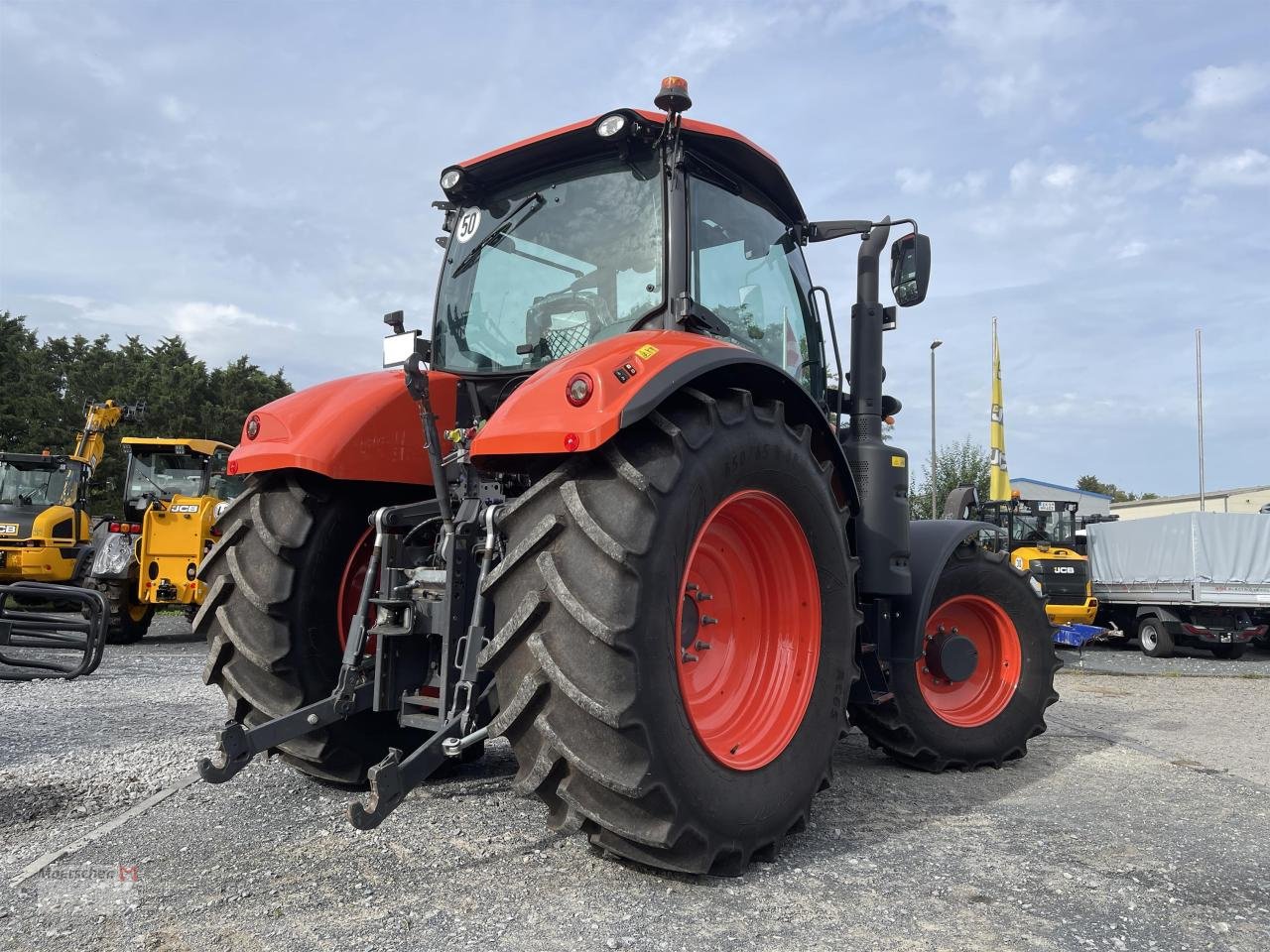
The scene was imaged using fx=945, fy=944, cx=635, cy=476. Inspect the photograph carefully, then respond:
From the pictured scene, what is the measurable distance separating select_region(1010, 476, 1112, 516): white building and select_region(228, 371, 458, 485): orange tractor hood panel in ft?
109

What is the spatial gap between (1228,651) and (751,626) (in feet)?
46.0

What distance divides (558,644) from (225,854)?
1.33 meters

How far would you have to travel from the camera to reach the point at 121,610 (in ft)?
37.9

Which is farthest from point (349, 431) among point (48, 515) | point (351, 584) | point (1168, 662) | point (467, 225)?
point (1168, 662)

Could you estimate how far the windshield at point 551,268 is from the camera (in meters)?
3.44

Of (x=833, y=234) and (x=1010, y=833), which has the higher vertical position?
(x=833, y=234)

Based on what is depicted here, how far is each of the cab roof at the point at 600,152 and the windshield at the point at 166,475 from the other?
10950 millimetres

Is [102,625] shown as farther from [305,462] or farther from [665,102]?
[665,102]

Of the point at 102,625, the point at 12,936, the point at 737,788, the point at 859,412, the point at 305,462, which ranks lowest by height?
the point at 12,936

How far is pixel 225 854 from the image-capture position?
2881 mm

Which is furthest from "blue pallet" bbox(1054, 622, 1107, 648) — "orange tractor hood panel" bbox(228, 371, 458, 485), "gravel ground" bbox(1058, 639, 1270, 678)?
"orange tractor hood panel" bbox(228, 371, 458, 485)

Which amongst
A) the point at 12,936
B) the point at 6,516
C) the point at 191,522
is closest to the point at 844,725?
the point at 12,936

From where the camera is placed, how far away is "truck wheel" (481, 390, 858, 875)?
96.6 inches

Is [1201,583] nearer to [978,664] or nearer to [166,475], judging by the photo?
[978,664]
